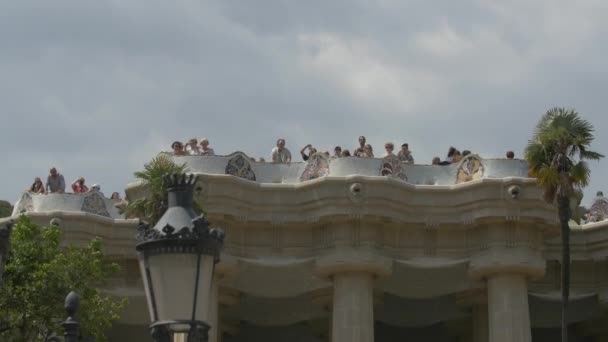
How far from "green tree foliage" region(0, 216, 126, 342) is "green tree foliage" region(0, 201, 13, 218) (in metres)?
21.5

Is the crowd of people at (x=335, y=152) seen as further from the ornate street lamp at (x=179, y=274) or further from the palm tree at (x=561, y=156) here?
the ornate street lamp at (x=179, y=274)

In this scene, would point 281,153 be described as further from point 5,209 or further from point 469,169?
point 5,209

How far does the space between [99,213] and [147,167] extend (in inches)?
304

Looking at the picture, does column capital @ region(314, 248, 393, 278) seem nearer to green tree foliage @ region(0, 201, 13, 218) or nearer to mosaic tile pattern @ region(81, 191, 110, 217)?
mosaic tile pattern @ region(81, 191, 110, 217)

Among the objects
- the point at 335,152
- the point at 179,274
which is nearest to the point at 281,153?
the point at 335,152

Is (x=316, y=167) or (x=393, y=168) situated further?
(x=316, y=167)

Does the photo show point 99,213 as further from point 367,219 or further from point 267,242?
point 367,219

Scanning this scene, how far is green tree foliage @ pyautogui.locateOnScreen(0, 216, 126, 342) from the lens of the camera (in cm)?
3275

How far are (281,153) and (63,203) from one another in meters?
7.45

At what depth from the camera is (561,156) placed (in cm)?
4075

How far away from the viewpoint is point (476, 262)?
4534 centimetres

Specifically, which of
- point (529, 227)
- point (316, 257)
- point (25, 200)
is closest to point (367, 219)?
point (316, 257)

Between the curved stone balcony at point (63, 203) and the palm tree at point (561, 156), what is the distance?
1465cm

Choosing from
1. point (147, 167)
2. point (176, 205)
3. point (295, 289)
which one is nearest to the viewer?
point (176, 205)
